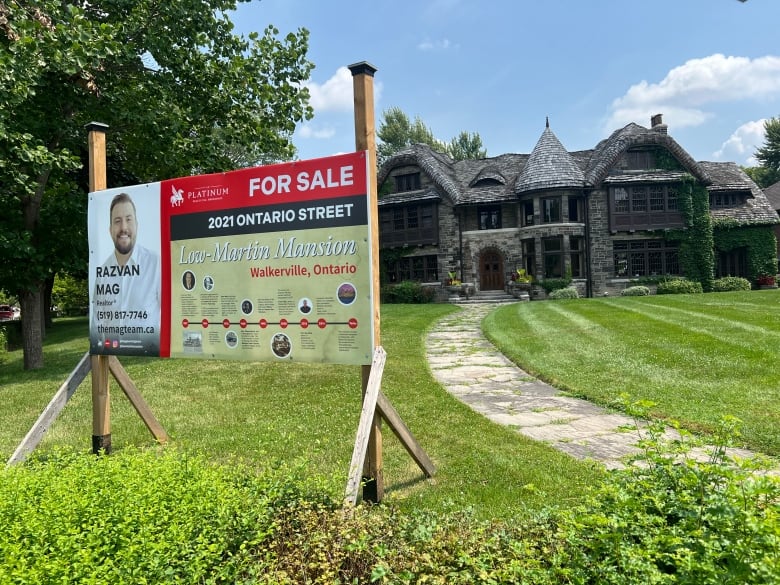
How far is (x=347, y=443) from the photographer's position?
5.55 metres

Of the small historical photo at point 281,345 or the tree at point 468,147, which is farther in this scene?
the tree at point 468,147

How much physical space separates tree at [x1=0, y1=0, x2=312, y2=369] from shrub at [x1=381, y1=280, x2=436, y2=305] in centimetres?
1766

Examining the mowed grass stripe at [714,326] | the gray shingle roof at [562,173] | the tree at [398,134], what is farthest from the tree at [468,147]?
the mowed grass stripe at [714,326]

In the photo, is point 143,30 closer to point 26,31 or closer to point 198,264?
point 26,31

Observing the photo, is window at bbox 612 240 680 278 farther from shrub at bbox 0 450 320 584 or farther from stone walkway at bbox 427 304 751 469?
shrub at bbox 0 450 320 584

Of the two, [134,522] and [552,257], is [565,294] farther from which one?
[134,522]

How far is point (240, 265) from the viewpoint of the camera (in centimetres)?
473

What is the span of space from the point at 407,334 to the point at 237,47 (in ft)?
29.7

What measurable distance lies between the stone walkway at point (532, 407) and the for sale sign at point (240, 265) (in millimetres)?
2374

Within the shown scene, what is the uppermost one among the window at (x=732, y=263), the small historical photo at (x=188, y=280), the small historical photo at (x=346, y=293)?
the window at (x=732, y=263)

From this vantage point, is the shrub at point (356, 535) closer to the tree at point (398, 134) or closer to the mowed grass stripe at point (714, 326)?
the mowed grass stripe at point (714, 326)

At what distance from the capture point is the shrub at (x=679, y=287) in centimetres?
2741

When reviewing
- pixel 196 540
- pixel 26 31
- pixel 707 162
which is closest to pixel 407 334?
pixel 26 31

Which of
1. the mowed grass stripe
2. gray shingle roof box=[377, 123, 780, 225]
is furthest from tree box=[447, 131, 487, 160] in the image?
the mowed grass stripe
